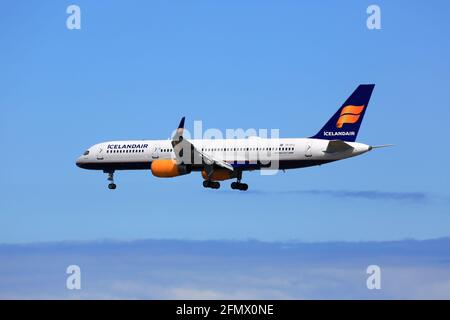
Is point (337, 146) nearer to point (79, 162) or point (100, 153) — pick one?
point (100, 153)

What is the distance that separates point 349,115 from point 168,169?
15.8 meters

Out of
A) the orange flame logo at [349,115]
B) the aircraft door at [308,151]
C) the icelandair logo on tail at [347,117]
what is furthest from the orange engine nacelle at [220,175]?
the orange flame logo at [349,115]

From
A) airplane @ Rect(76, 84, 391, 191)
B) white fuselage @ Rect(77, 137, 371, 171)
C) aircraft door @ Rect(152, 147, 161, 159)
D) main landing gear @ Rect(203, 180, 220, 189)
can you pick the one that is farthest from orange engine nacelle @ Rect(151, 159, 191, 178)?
aircraft door @ Rect(152, 147, 161, 159)

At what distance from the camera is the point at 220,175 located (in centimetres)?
9894

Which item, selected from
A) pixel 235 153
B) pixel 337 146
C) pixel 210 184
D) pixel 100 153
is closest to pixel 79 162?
pixel 100 153

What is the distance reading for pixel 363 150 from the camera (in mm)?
93938

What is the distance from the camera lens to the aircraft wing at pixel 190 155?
9512 cm

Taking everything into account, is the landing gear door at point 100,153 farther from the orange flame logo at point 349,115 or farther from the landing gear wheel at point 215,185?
the orange flame logo at point 349,115

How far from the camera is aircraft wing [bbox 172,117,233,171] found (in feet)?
312
